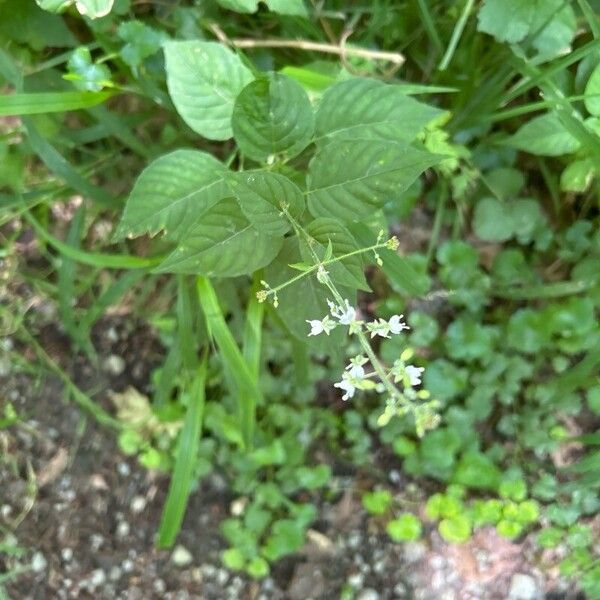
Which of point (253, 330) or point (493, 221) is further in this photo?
point (493, 221)

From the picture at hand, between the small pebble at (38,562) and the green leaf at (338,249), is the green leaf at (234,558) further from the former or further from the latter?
the green leaf at (338,249)

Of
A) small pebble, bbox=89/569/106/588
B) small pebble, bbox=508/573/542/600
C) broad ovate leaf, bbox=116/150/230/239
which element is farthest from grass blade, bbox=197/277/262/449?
small pebble, bbox=508/573/542/600

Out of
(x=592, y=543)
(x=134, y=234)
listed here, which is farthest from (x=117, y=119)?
(x=592, y=543)

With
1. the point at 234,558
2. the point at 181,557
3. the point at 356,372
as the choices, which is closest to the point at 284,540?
the point at 234,558

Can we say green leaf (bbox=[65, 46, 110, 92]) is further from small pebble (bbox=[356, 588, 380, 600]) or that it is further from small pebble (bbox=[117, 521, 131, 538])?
small pebble (bbox=[356, 588, 380, 600])

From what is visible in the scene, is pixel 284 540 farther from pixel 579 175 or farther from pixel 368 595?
pixel 579 175

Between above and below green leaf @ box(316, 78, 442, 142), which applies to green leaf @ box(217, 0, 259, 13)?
above
